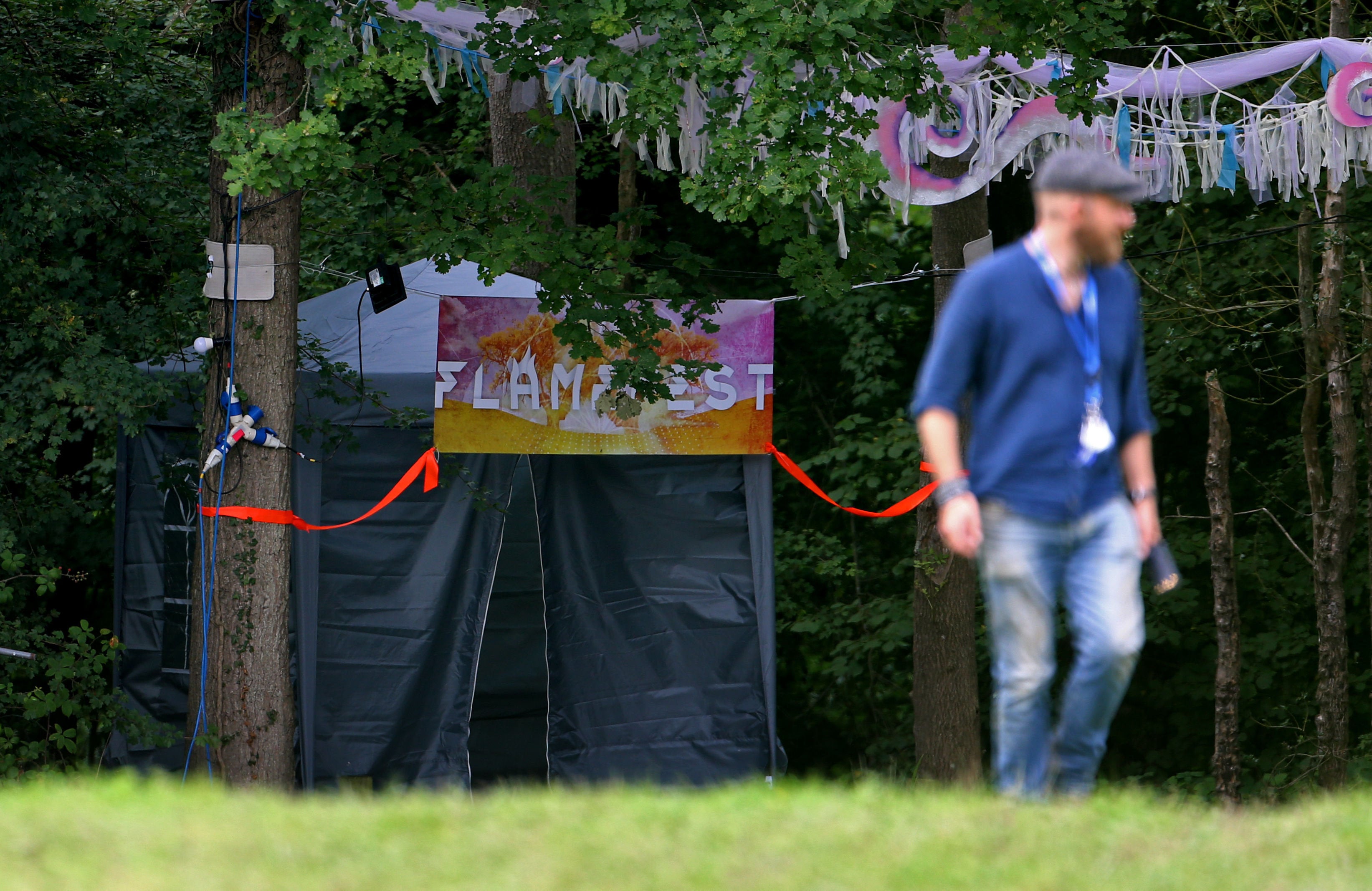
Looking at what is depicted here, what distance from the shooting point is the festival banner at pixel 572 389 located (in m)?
8.45

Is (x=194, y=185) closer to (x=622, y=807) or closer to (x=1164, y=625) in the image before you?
(x=622, y=807)

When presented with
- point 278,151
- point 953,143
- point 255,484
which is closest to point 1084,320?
point 278,151

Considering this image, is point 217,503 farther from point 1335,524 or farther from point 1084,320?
point 1335,524

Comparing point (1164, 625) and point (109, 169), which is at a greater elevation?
point (109, 169)

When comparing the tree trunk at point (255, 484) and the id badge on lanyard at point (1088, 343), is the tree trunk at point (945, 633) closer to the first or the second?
the tree trunk at point (255, 484)

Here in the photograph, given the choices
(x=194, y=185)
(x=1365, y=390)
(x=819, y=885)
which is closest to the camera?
(x=819, y=885)

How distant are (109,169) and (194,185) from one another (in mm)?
672

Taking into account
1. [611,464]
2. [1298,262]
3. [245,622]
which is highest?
[1298,262]

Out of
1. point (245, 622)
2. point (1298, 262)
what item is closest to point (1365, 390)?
point (1298, 262)

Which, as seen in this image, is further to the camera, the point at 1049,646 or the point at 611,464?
the point at 611,464

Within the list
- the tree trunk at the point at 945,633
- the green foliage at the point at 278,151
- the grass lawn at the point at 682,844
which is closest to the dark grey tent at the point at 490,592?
the tree trunk at the point at 945,633

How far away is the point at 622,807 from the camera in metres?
3.27

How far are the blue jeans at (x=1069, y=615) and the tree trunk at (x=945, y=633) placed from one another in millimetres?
5781

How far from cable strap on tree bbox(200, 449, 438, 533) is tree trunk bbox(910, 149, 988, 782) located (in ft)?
10.2
